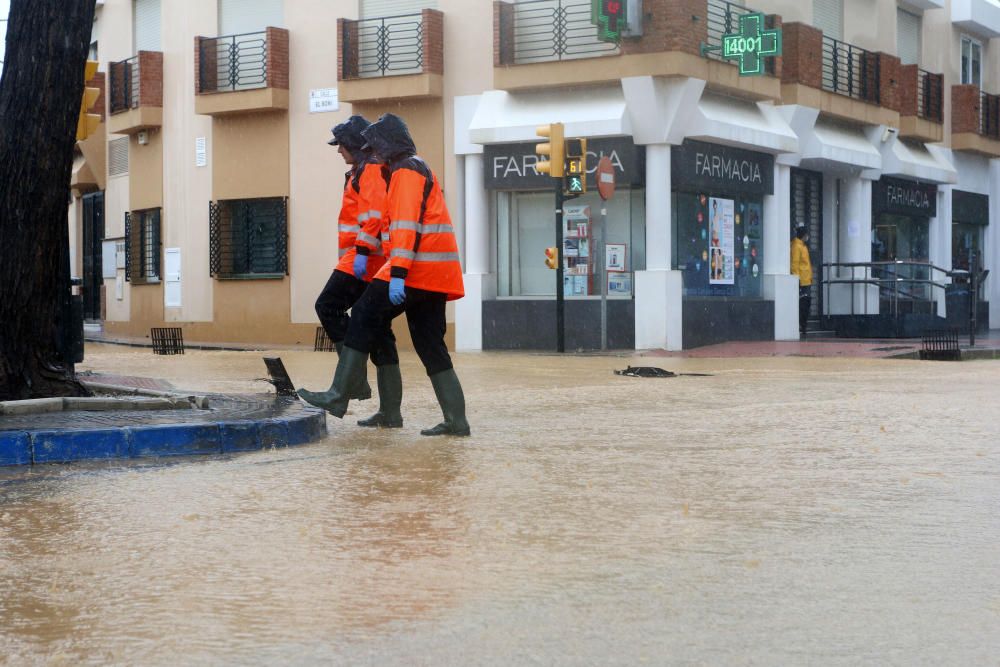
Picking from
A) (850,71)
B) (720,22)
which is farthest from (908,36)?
(720,22)

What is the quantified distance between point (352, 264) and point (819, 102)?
18.6m

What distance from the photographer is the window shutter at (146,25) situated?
94.8 ft

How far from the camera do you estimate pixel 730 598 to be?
173 inches

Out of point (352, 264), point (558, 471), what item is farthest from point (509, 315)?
point (558, 471)

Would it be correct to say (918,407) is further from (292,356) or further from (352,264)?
(292,356)

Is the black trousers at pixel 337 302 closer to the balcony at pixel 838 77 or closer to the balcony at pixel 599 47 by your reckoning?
the balcony at pixel 599 47

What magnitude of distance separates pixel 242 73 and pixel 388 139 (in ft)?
61.7

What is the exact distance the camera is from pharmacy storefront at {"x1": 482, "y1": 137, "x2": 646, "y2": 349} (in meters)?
23.0

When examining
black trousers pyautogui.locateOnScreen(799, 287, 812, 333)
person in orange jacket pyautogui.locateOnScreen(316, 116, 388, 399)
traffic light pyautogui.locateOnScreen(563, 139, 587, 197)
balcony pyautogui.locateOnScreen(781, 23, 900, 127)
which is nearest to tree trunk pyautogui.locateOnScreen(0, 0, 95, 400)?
person in orange jacket pyautogui.locateOnScreen(316, 116, 388, 399)

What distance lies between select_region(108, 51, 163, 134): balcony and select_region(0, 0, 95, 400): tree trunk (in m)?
19.5

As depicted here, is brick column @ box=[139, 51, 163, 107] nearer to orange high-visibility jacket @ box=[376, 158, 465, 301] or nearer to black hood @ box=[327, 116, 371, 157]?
black hood @ box=[327, 116, 371, 157]

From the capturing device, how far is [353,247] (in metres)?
9.32

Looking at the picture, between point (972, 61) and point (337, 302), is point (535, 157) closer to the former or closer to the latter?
point (337, 302)

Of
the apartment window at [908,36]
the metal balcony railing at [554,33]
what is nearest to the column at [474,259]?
the metal balcony railing at [554,33]
